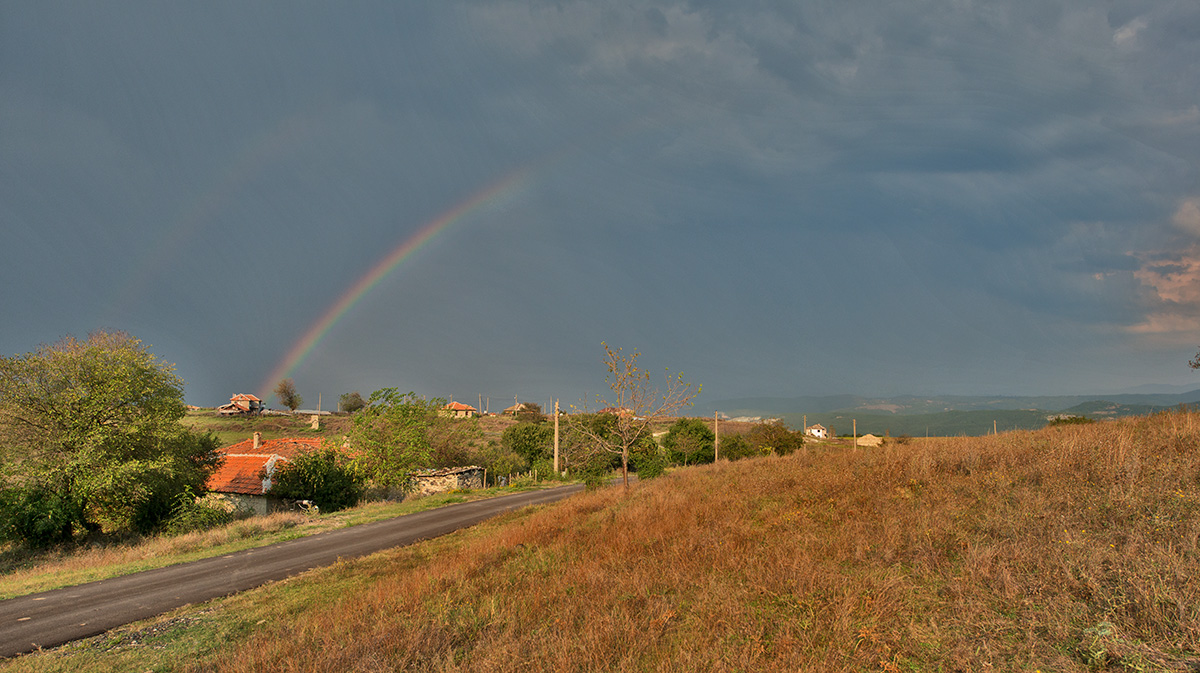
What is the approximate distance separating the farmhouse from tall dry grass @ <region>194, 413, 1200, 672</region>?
29312 mm

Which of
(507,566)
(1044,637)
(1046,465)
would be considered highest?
(1046,465)

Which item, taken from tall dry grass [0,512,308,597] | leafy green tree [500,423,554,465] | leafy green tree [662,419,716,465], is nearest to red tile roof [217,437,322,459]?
tall dry grass [0,512,308,597]

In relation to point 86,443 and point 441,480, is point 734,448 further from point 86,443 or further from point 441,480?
point 86,443

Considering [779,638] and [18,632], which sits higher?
[779,638]

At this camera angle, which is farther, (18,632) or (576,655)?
(18,632)

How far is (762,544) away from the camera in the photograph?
8.39m

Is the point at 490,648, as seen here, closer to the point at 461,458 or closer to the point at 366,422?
the point at 366,422

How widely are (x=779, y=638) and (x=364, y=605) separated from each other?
20.7 feet

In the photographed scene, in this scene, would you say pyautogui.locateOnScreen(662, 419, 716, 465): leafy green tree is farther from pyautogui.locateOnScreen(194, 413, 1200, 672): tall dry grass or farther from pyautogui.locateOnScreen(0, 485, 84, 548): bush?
pyautogui.locateOnScreen(194, 413, 1200, 672): tall dry grass

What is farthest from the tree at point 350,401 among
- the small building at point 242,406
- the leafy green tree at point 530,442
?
the leafy green tree at point 530,442

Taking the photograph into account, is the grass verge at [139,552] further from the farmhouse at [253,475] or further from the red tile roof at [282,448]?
the red tile roof at [282,448]

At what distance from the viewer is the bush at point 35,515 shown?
75.3ft

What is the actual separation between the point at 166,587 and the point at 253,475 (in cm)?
2558

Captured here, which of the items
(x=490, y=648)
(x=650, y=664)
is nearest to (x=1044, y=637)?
(x=650, y=664)
